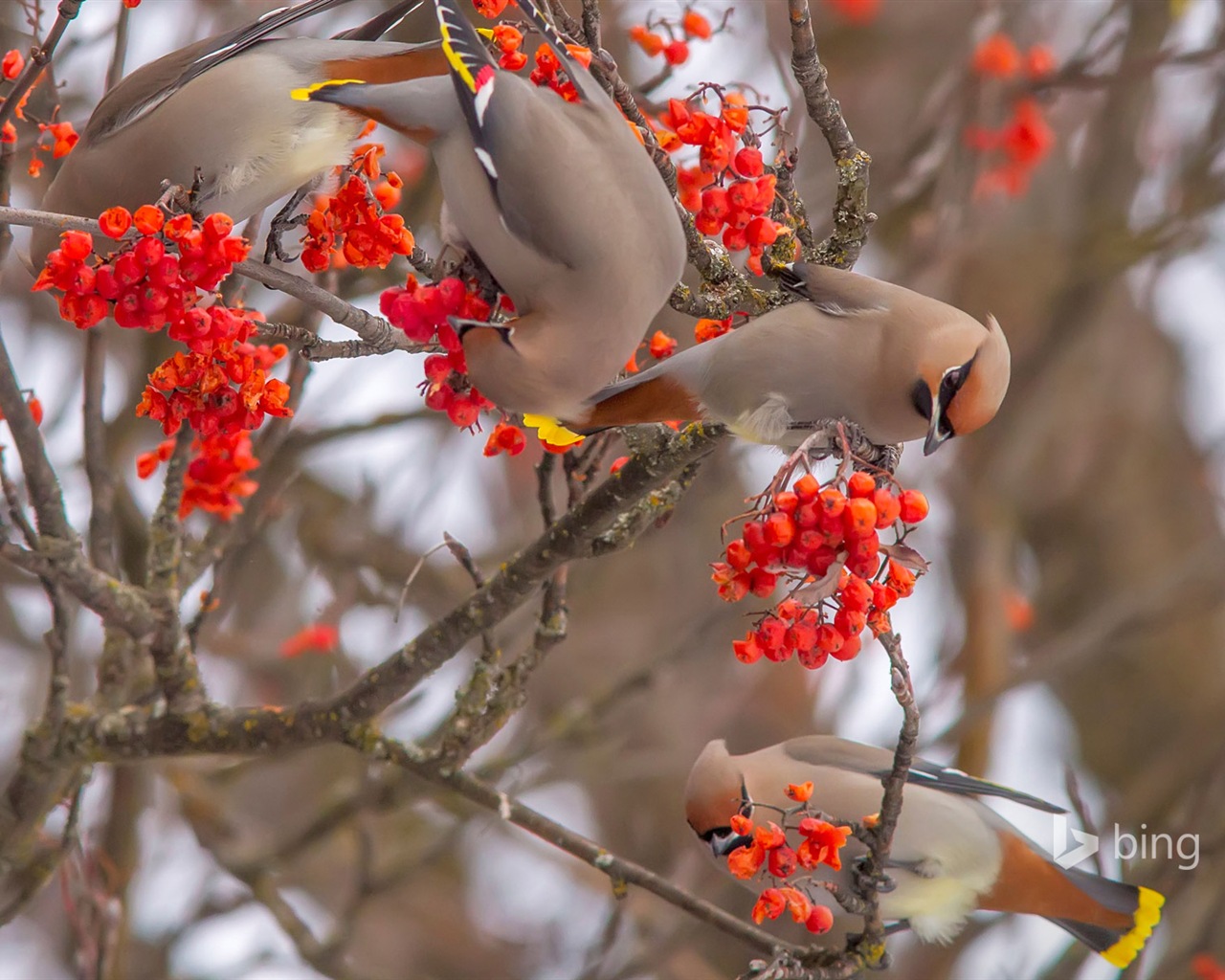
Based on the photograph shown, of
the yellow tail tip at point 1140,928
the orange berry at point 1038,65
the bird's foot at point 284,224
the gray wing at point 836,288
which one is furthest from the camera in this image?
the orange berry at point 1038,65

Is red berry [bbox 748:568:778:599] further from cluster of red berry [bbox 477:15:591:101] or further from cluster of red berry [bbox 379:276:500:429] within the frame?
cluster of red berry [bbox 477:15:591:101]

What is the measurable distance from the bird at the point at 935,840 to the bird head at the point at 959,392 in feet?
4.81

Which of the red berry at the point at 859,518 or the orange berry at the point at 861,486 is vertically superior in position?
the orange berry at the point at 861,486

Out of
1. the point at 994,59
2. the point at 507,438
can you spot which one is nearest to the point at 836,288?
the point at 507,438

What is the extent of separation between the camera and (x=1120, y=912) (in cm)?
414

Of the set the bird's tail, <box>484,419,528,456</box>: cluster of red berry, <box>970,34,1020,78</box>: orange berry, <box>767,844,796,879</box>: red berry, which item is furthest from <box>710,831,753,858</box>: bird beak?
<box>970,34,1020,78</box>: orange berry

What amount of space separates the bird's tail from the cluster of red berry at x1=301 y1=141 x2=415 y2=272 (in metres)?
2.83

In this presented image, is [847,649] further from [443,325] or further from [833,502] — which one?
[443,325]

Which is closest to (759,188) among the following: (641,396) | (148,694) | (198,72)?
(641,396)

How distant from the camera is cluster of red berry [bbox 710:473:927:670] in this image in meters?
2.22

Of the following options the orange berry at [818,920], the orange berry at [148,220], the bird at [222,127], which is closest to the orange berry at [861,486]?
the orange berry at [818,920]

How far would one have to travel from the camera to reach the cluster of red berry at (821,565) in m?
2.22

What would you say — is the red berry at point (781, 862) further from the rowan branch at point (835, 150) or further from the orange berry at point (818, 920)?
the rowan branch at point (835, 150)

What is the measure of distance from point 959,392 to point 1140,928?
7.67 ft
